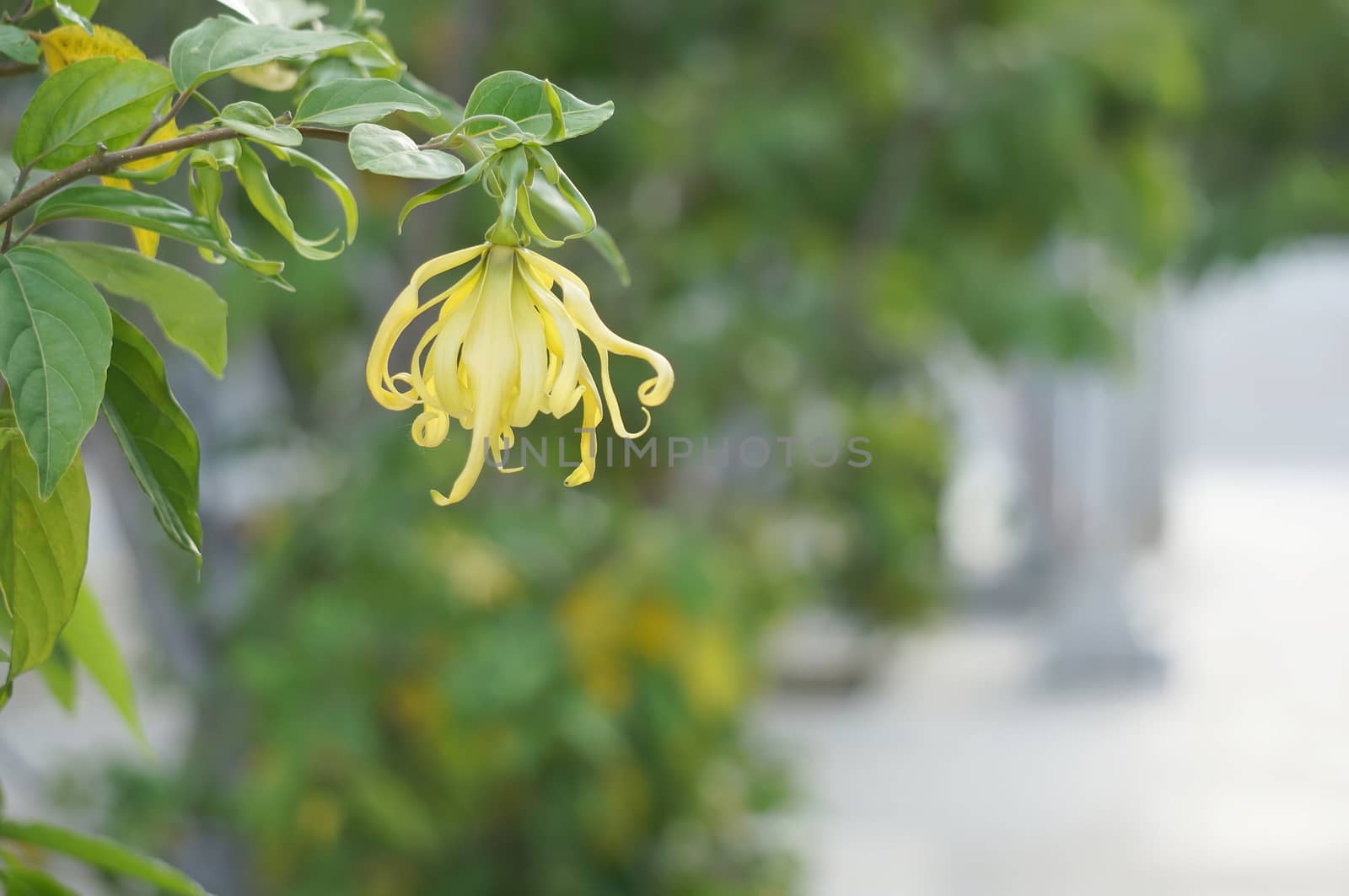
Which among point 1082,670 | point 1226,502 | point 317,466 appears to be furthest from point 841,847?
point 1226,502

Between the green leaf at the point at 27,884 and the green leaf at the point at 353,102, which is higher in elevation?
the green leaf at the point at 353,102

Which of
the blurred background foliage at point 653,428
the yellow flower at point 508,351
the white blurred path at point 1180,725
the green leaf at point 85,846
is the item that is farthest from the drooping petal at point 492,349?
the white blurred path at point 1180,725

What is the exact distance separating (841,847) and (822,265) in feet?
3.62

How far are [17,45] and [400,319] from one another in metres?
0.07

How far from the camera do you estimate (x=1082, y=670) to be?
2930 millimetres

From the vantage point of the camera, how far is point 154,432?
18 cm

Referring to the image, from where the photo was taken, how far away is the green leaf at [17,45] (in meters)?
0.17

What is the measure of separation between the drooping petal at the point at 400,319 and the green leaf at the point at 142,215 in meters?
0.02

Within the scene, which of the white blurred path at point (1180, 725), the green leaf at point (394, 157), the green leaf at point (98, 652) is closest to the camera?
the green leaf at point (394, 157)

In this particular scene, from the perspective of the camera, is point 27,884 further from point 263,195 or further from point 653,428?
point 653,428

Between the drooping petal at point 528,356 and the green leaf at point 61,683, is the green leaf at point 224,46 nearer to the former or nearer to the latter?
the drooping petal at point 528,356

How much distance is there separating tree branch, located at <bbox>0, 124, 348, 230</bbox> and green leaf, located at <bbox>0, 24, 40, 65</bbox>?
2cm

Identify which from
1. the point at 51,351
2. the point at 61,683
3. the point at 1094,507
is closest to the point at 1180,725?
the point at 1094,507

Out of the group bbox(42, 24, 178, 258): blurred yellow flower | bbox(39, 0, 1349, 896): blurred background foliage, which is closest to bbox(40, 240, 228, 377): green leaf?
bbox(42, 24, 178, 258): blurred yellow flower
